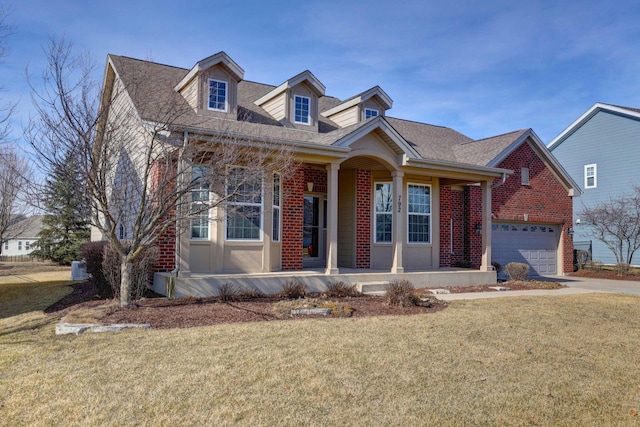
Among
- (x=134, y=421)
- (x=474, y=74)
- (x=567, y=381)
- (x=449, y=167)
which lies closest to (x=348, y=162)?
(x=449, y=167)

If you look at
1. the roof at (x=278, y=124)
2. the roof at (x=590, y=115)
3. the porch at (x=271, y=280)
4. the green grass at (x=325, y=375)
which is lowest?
the green grass at (x=325, y=375)

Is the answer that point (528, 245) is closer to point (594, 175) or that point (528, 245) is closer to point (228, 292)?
point (594, 175)

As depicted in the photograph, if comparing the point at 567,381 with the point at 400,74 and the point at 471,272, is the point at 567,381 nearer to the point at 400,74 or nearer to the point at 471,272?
the point at 471,272

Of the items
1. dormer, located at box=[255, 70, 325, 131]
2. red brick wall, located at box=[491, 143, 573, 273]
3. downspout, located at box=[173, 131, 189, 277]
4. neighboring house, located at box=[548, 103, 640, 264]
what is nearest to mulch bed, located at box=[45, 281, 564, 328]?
downspout, located at box=[173, 131, 189, 277]

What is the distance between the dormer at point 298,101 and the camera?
13500mm

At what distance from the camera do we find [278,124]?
44.2ft

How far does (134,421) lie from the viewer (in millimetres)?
4074

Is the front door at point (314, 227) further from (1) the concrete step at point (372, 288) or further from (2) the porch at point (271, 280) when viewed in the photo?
(1) the concrete step at point (372, 288)

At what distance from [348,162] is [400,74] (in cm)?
494

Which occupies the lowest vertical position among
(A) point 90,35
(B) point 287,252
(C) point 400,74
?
(B) point 287,252

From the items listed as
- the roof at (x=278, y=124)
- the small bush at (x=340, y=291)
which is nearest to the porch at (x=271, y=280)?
the small bush at (x=340, y=291)

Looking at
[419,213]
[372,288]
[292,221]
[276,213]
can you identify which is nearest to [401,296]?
[372,288]

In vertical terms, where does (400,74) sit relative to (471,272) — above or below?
above

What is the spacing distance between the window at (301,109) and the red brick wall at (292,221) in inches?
94.6
